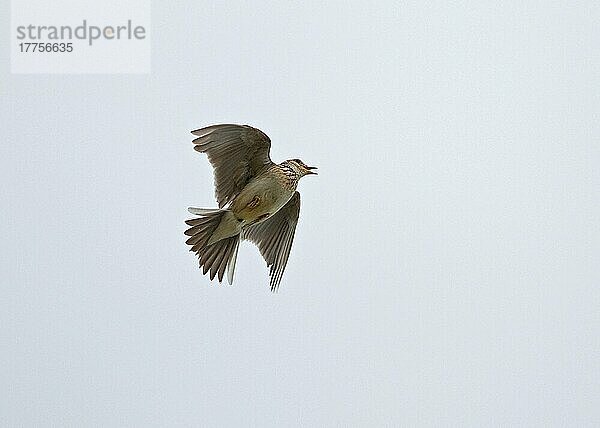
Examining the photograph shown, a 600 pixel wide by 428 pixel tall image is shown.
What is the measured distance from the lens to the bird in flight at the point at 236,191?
1073 centimetres

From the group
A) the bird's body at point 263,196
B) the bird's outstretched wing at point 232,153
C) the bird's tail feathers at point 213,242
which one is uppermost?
the bird's outstretched wing at point 232,153

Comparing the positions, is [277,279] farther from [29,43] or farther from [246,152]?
A: [29,43]

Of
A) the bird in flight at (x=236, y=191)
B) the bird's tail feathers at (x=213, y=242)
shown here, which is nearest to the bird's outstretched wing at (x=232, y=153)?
the bird in flight at (x=236, y=191)

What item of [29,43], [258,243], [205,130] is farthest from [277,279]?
[29,43]

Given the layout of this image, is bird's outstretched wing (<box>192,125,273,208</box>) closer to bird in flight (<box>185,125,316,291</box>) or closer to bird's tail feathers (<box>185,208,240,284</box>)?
bird in flight (<box>185,125,316,291</box>)

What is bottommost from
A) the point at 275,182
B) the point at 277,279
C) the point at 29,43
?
the point at 277,279

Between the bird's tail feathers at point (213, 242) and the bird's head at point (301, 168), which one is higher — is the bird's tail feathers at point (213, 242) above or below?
below

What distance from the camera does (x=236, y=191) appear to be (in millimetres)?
10961

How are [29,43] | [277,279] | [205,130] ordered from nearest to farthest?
1. [205,130]
2. [277,279]
3. [29,43]

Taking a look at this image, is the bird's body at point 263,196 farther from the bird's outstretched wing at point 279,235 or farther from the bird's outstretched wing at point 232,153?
the bird's outstretched wing at point 279,235

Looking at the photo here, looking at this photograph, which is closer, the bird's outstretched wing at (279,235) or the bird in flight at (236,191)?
the bird in flight at (236,191)

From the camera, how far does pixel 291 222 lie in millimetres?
11734

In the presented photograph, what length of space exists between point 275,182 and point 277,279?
123 cm

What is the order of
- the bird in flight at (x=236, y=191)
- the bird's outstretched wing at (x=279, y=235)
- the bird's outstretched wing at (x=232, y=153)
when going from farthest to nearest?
1. the bird's outstretched wing at (x=279, y=235)
2. the bird in flight at (x=236, y=191)
3. the bird's outstretched wing at (x=232, y=153)
